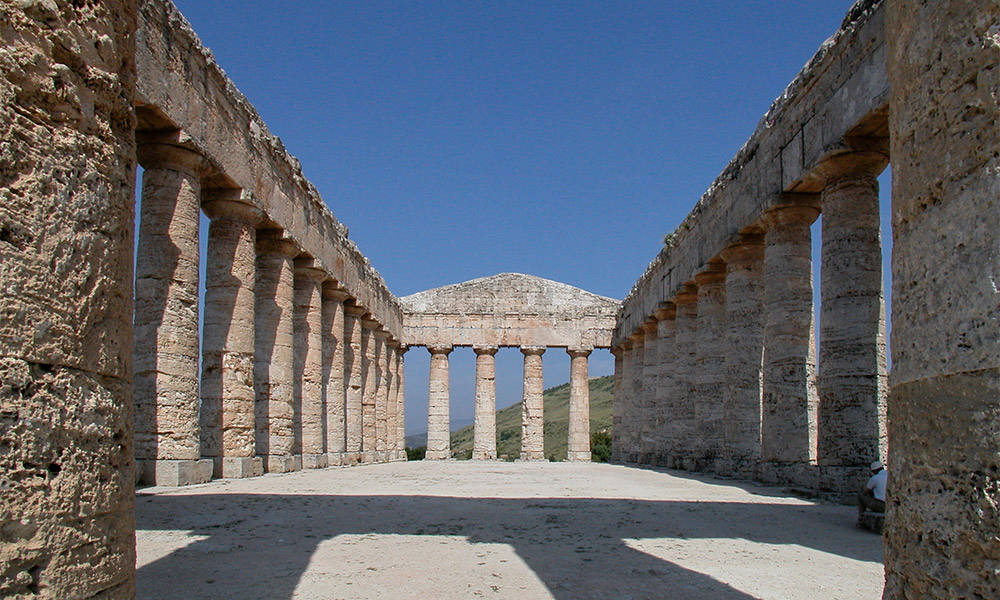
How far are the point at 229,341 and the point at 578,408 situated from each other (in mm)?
21190

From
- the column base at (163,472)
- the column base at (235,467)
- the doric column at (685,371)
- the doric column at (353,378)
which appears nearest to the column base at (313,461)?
the doric column at (353,378)

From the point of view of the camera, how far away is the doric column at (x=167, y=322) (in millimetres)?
11609

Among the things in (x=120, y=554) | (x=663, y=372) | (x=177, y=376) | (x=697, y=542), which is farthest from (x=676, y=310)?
(x=120, y=554)

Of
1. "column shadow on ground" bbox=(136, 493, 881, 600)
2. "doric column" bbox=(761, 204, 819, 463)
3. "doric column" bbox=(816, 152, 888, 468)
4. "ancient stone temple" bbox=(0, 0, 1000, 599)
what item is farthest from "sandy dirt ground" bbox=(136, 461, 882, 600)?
"doric column" bbox=(761, 204, 819, 463)

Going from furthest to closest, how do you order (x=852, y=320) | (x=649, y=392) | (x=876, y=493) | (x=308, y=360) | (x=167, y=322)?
(x=649, y=392), (x=308, y=360), (x=167, y=322), (x=852, y=320), (x=876, y=493)

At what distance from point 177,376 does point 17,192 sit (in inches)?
392

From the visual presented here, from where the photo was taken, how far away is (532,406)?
33156 mm

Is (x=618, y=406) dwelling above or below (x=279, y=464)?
above

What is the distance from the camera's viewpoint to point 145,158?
1215 cm

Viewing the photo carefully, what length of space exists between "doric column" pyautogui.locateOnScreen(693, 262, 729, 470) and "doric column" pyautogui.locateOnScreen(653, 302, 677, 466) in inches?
115

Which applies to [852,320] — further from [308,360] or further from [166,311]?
[308,360]

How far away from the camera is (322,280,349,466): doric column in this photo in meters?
22.4

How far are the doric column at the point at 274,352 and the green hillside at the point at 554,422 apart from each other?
4187 cm

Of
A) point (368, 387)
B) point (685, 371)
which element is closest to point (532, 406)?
point (368, 387)
